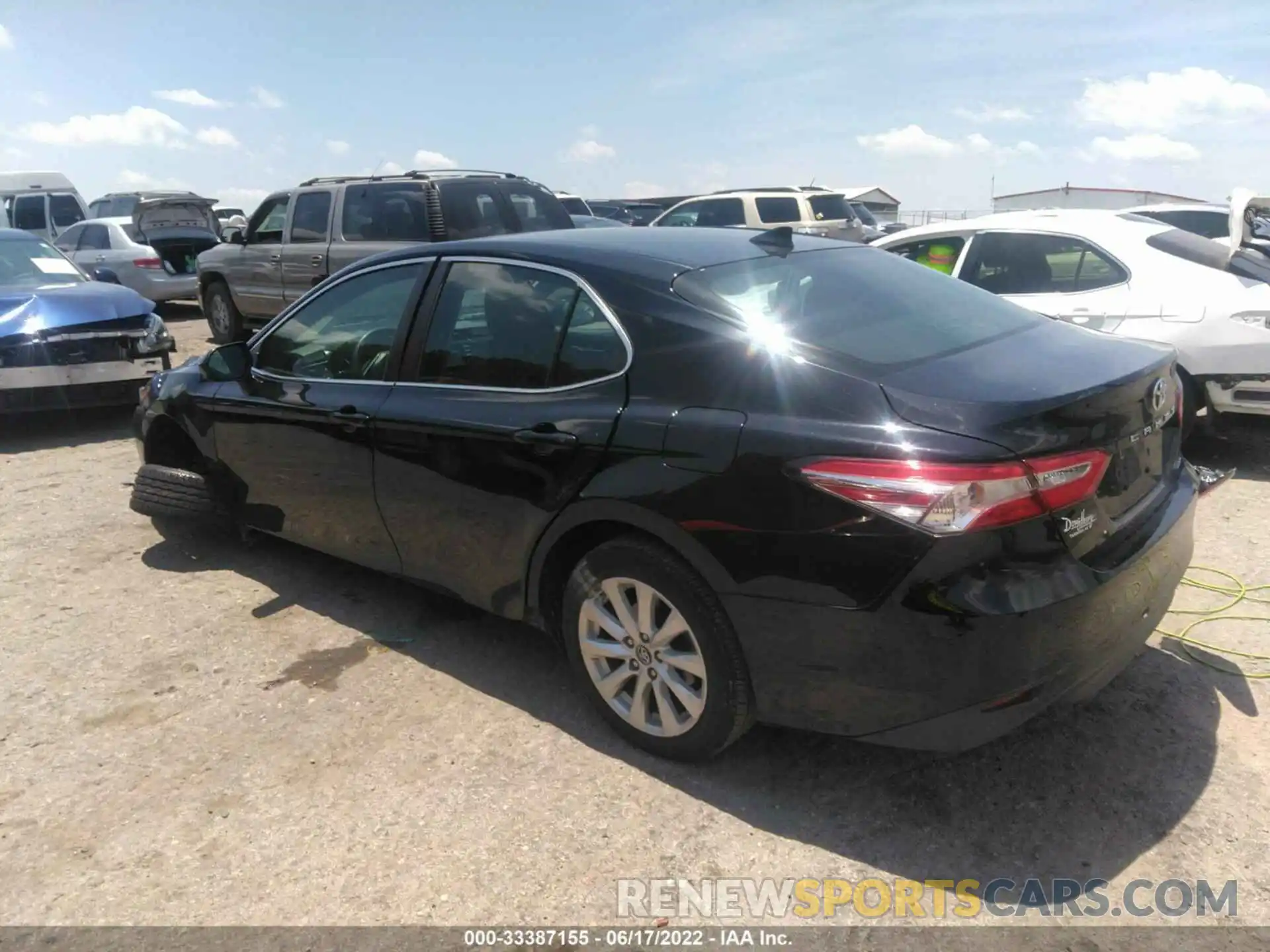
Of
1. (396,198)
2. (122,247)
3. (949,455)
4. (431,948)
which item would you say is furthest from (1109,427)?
(122,247)

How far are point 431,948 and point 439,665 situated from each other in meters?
1.51

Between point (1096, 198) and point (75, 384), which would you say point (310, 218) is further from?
point (1096, 198)

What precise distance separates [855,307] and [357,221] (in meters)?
7.52

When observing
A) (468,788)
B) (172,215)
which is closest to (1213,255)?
(468,788)

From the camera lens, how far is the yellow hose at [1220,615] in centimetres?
359

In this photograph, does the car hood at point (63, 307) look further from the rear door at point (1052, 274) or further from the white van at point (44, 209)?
the white van at point (44, 209)

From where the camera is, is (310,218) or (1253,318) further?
(310,218)

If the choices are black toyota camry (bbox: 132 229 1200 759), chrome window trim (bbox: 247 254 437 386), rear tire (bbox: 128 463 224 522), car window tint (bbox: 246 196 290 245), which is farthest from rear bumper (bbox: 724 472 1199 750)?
car window tint (bbox: 246 196 290 245)

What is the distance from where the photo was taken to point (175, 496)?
15.9 feet

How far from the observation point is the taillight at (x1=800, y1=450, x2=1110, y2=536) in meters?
2.37

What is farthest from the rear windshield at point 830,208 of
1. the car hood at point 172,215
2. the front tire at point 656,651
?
the front tire at point 656,651

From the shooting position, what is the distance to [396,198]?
9.16 metres

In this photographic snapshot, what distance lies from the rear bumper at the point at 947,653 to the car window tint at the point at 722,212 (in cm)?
1405

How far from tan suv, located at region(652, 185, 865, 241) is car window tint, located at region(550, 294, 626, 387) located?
42.5 feet
